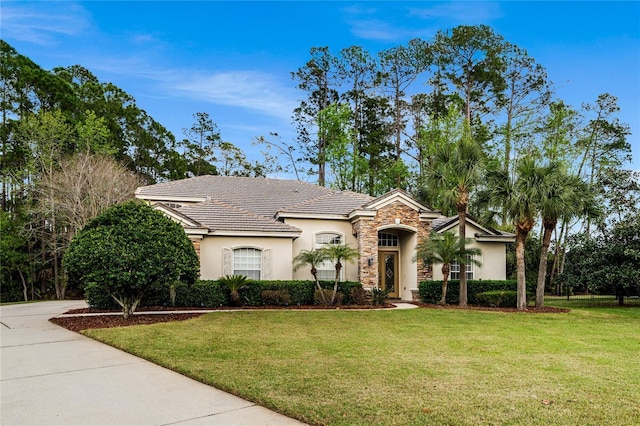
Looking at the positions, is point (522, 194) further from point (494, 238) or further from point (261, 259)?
point (261, 259)

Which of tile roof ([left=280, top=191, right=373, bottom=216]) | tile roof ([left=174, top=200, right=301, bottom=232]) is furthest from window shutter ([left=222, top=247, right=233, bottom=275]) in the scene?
tile roof ([left=280, top=191, right=373, bottom=216])

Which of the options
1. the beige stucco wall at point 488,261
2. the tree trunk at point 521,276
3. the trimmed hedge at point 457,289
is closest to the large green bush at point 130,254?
the trimmed hedge at point 457,289

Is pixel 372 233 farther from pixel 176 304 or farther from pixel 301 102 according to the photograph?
pixel 301 102

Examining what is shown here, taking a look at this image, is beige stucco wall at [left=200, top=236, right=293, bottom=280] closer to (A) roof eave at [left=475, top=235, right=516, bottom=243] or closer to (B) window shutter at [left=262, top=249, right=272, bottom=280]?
(B) window shutter at [left=262, top=249, right=272, bottom=280]

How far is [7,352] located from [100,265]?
11.1 ft

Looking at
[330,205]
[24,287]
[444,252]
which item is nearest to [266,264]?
[330,205]

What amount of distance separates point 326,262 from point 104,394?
14.4 meters

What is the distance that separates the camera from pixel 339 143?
34719mm

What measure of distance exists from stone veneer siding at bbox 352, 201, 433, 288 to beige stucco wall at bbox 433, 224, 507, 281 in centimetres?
177

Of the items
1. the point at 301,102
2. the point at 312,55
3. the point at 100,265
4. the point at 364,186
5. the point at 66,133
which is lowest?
the point at 100,265

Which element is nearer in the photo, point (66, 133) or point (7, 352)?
point (7, 352)

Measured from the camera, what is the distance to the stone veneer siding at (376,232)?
19219 millimetres

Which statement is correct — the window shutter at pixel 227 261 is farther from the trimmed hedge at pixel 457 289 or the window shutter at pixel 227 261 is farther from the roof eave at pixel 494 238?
the roof eave at pixel 494 238

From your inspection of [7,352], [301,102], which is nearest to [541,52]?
[301,102]
